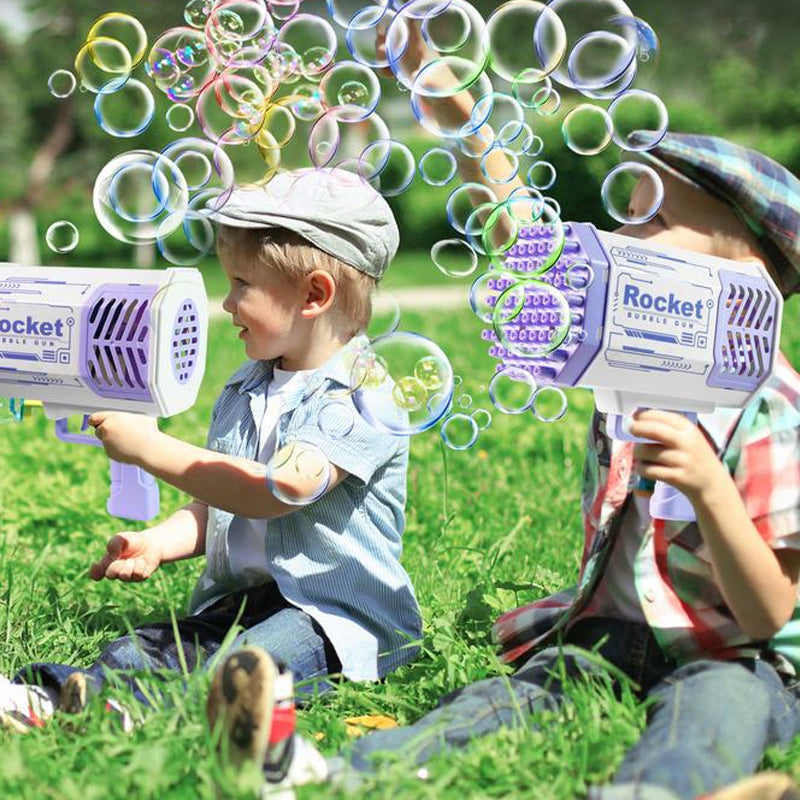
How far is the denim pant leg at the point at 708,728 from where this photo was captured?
2.03m

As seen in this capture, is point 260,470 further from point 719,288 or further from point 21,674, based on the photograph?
point 719,288

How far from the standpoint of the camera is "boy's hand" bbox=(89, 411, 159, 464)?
A: 104 inches

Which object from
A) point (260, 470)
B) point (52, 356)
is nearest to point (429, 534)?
point (260, 470)

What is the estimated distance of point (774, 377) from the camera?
8.07 feet

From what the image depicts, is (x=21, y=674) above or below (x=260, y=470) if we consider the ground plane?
below

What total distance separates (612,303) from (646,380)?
7.0 inches

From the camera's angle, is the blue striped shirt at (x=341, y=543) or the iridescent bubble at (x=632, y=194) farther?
the blue striped shirt at (x=341, y=543)

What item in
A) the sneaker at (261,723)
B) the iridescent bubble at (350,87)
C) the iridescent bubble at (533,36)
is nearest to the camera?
the sneaker at (261,723)

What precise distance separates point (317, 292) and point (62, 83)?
876mm

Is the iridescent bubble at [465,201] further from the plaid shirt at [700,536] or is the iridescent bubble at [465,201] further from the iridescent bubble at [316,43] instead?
the plaid shirt at [700,536]

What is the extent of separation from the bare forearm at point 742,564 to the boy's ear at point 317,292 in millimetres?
958

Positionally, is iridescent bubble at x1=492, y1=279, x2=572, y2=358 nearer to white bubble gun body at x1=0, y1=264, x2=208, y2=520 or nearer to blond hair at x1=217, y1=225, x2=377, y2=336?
blond hair at x1=217, y1=225, x2=377, y2=336

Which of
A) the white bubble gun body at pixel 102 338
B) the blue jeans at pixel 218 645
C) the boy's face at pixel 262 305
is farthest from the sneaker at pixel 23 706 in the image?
the boy's face at pixel 262 305

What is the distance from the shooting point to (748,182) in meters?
2.41
